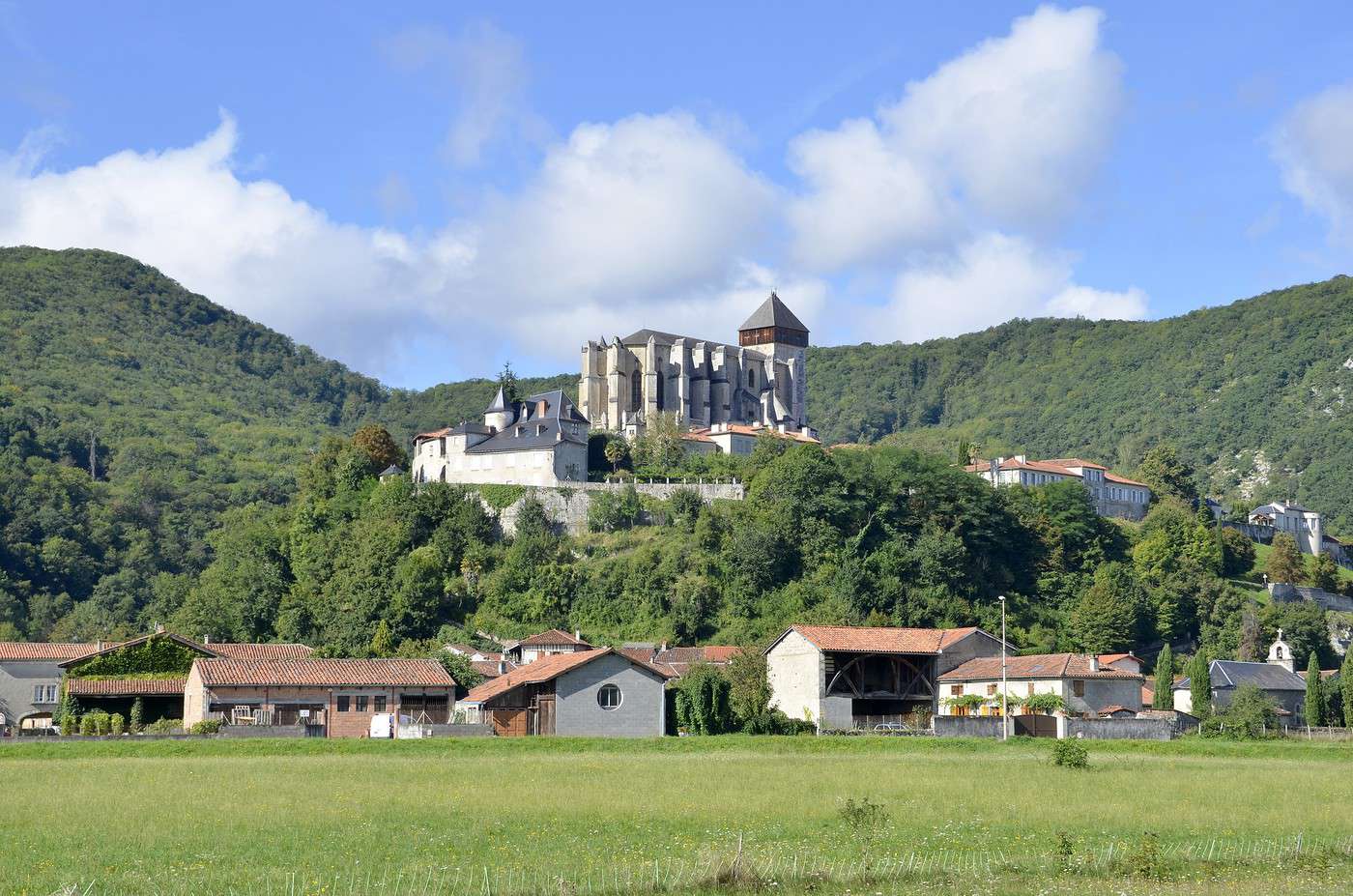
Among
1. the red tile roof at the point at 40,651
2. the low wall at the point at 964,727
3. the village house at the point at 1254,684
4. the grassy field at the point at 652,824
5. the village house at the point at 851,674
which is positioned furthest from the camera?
the village house at the point at 1254,684

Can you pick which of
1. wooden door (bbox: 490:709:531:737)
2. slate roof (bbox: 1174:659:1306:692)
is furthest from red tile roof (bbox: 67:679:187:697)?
slate roof (bbox: 1174:659:1306:692)

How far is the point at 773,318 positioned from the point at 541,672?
289 ft

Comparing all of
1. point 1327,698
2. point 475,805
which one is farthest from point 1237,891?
point 1327,698

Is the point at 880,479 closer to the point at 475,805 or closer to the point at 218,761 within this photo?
the point at 218,761

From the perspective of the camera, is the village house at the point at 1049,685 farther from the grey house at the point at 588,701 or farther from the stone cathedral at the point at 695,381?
the stone cathedral at the point at 695,381

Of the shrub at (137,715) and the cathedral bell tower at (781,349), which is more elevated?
the cathedral bell tower at (781,349)

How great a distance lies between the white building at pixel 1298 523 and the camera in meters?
142

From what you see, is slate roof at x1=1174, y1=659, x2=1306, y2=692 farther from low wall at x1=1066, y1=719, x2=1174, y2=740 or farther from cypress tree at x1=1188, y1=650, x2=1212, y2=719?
low wall at x1=1066, y1=719, x2=1174, y2=740

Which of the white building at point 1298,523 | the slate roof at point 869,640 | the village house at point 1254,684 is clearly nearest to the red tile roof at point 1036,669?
the slate roof at point 869,640

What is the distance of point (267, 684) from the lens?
7081cm

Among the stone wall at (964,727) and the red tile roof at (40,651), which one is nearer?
the stone wall at (964,727)

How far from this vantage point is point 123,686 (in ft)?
241

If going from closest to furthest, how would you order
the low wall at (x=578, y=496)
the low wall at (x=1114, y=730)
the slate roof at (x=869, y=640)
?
the low wall at (x=1114, y=730)
the slate roof at (x=869, y=640)
the low wall at (x=578, y=496)

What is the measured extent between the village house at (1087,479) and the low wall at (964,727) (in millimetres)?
60902
